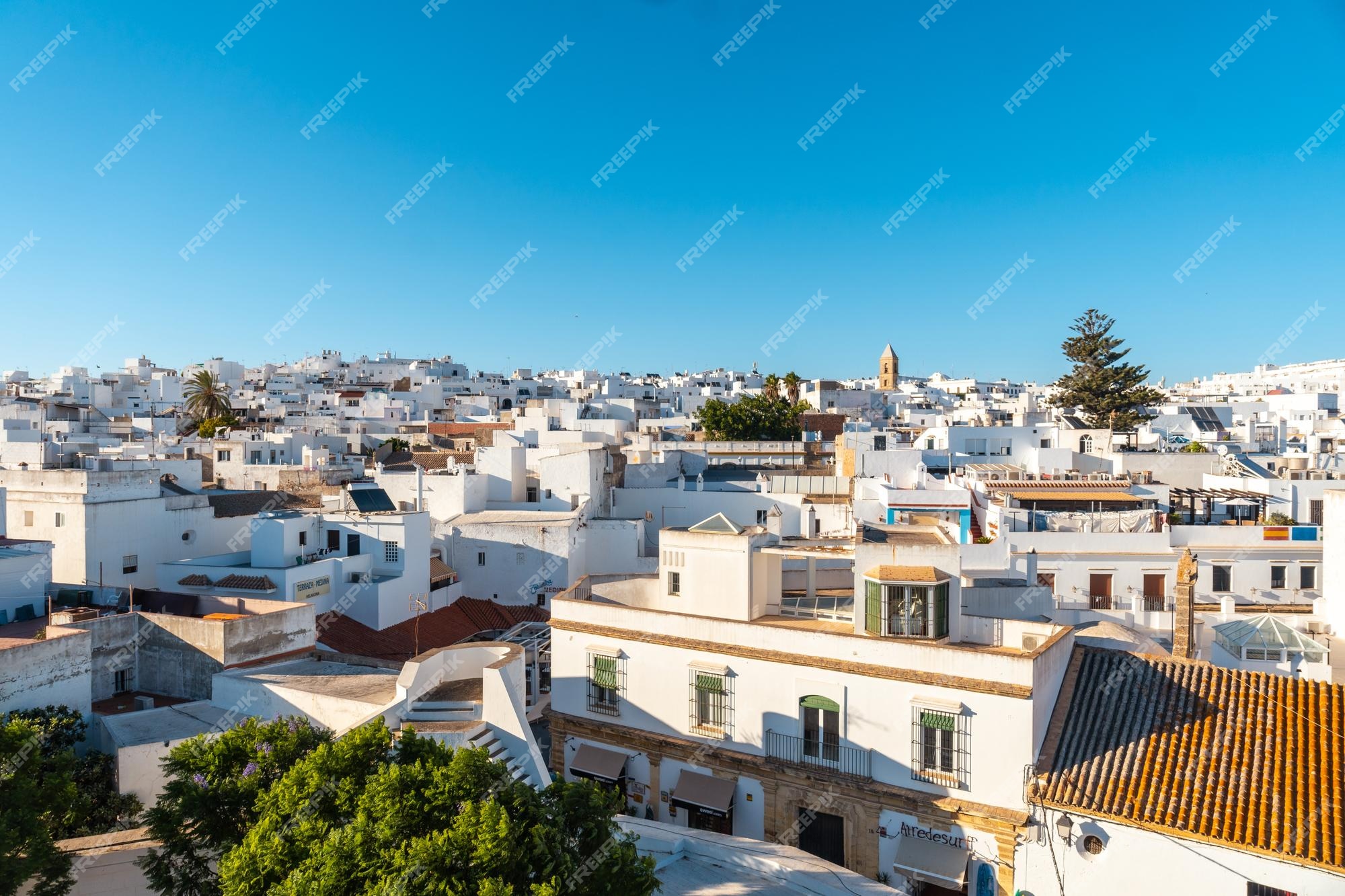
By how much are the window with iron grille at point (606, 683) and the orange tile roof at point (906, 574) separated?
499 cm

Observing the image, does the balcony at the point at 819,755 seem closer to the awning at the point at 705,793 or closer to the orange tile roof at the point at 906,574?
the awning at the point at 705,793

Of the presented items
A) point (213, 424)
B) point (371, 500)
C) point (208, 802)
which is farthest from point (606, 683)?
point (213, 424)

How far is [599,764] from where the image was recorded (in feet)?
53.7

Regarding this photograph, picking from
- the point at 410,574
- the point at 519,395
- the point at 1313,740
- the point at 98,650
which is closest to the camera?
the point at 1313,740

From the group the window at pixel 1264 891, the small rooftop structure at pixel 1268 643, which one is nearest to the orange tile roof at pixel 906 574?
the window at pixel 1264 891

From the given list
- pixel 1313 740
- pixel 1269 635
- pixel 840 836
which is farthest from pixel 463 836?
pixel 1269 635

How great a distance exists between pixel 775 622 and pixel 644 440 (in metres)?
29.5

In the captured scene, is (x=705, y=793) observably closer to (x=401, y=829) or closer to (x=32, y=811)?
(x=401, y=829)

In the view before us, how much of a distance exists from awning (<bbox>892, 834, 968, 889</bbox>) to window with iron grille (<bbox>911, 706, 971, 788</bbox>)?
912 mm

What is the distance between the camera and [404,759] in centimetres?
977

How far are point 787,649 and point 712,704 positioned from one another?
177 cm

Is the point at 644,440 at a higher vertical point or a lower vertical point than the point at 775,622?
higher

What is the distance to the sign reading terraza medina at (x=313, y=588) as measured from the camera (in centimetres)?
2227

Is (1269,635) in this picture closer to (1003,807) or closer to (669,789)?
(1003,807)
